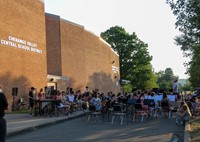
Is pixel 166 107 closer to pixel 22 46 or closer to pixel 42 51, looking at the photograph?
pixel 22 46

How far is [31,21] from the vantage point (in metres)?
35.7

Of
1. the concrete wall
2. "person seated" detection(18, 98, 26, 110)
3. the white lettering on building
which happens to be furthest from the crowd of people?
the white lettering on building

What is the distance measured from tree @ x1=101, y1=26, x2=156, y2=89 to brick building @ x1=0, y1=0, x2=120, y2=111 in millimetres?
21310

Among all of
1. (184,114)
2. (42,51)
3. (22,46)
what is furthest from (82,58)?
(184,114)

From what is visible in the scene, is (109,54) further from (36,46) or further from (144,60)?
(36,46)

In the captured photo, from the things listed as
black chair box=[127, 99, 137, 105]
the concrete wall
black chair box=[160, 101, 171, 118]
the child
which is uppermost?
the concrete wall

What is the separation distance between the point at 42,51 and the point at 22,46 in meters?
4.45

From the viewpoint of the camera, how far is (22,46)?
33.7m

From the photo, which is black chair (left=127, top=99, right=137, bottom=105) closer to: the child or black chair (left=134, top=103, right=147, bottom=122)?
black chair (left=134, top=103, right=147, bottom=122)

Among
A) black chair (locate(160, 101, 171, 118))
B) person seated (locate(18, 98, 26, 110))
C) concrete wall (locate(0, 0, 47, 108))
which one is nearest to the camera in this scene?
black chair (locate(160, 101, 171, 118))

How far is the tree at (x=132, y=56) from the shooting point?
3246 inches

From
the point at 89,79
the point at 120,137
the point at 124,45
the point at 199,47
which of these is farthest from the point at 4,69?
the point at 124,45

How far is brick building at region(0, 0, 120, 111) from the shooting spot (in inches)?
→ 1230

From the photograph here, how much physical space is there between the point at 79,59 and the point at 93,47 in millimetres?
7721
